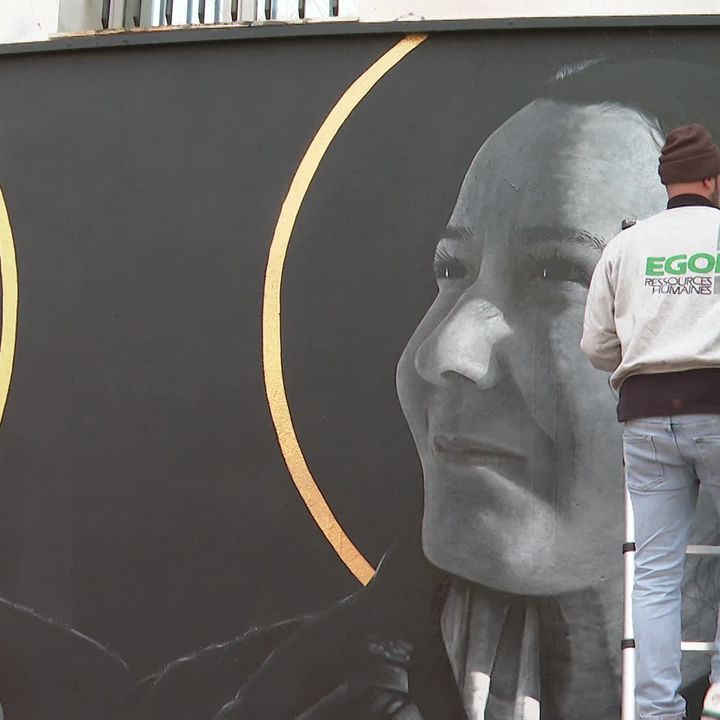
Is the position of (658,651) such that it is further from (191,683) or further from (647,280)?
(191,683)

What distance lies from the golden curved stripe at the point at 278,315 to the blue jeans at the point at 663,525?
1437 mm

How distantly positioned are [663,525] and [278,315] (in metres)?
1.96

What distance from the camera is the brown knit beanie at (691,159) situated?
3551 mm

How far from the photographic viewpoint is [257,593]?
15.2 feet

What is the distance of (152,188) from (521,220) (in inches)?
59.0

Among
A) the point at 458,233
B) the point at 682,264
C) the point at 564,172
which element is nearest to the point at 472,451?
the point at 458,233

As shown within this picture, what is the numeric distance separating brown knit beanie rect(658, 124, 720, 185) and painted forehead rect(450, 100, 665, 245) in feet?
3.64

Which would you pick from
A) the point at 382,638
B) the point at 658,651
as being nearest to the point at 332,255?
the point at 382,638

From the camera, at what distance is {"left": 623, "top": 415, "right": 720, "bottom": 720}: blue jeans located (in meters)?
3.25

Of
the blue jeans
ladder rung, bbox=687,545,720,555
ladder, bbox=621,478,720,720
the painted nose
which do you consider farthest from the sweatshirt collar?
the painted nose

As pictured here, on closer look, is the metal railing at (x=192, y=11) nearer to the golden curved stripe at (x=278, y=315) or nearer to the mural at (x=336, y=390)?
the mural at (x=336, y=390)

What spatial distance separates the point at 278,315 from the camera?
190 inches

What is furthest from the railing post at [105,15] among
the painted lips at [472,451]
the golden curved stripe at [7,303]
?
the painted lips at [472,451]

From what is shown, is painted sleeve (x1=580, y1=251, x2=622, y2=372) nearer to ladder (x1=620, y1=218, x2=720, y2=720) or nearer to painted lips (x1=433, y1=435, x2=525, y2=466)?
ladder (x1=620, y1=218, x2=720, y2=720)
